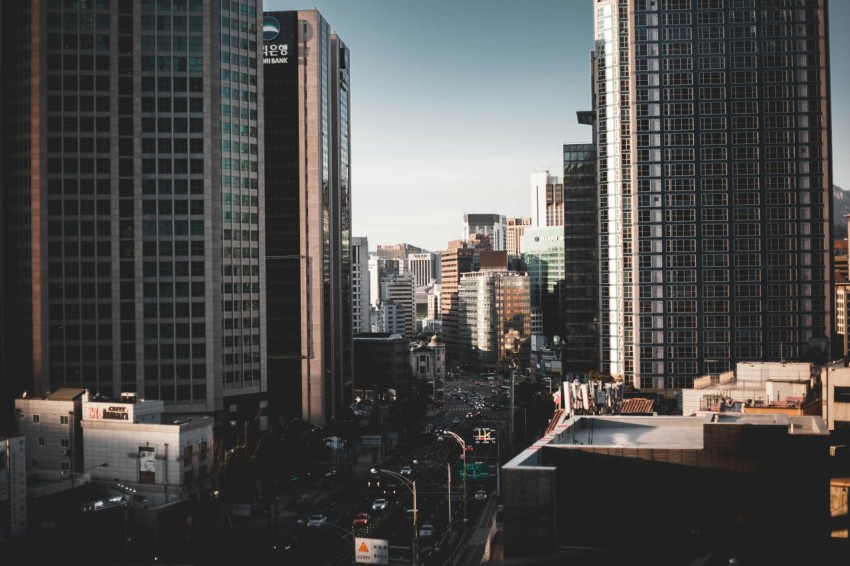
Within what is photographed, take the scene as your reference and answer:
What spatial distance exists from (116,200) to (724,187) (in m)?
111

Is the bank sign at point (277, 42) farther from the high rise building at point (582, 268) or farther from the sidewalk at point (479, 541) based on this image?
the sidewalk at point (479, 541)

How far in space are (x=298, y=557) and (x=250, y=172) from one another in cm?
7353

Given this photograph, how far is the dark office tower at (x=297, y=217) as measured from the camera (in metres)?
167

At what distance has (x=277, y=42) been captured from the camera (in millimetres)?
170000

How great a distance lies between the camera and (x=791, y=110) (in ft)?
532

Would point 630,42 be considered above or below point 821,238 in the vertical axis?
above

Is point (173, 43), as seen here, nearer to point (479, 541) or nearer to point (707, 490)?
point (479, 541)

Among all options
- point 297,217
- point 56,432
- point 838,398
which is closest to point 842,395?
point 838,398

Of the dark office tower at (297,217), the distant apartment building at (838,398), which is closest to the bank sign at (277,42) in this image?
the dark office tower at (297,217)

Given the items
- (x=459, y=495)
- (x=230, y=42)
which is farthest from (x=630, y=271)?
(x=230, y=42)

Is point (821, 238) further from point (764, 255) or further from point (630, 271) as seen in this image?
point (630, 271)

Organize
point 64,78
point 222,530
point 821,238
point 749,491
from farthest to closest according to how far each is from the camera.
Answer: point 821,238, point 64,78, point 222,530, point 749,491

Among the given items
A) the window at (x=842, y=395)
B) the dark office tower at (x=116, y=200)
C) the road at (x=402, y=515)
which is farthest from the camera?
the dark office tower at (x=116, y=200)

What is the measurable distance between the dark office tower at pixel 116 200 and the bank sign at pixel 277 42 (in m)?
37.4
